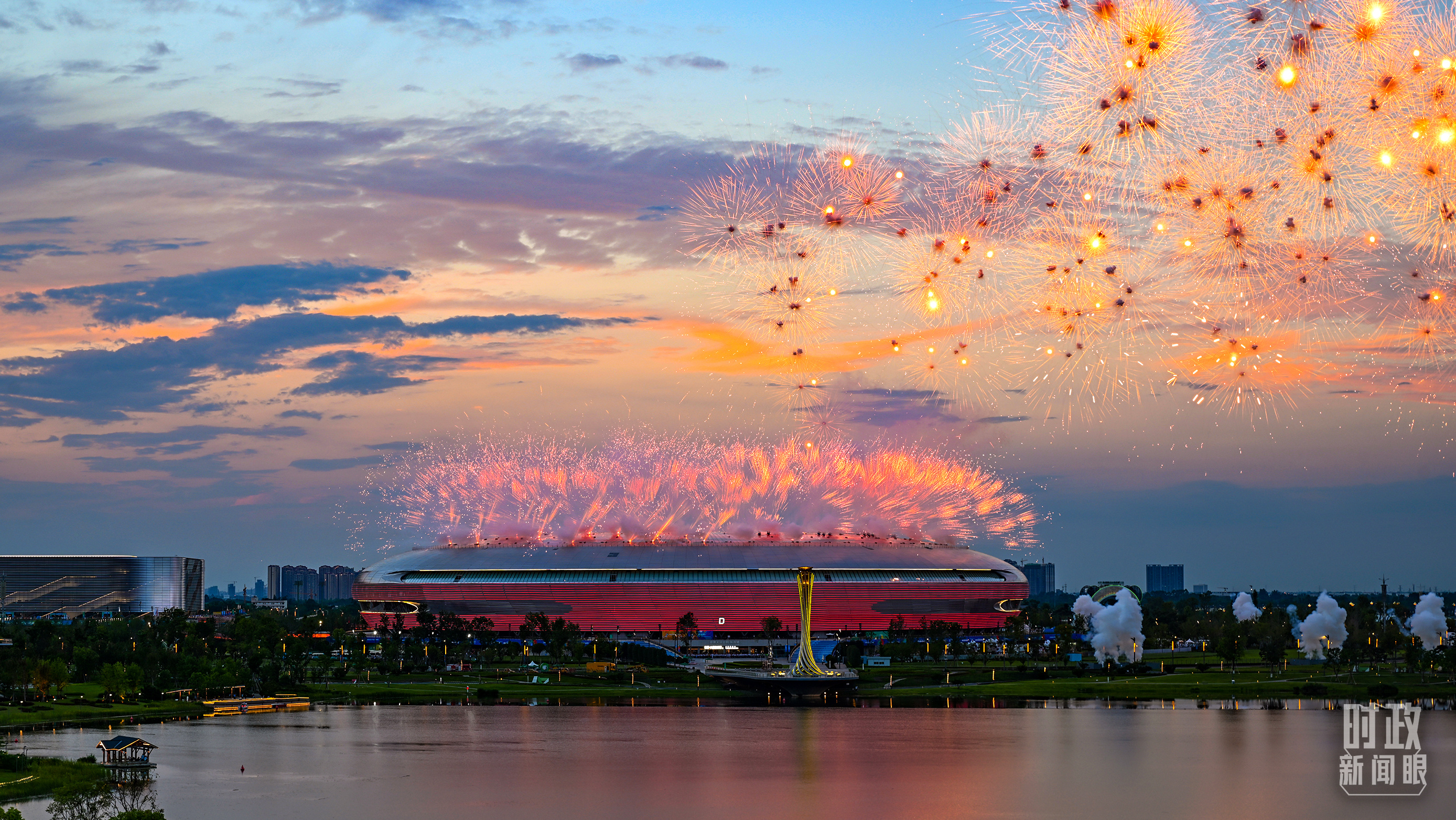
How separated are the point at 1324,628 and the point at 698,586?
74.1 meters

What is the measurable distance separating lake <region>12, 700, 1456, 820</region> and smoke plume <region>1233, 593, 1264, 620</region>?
73.4 m

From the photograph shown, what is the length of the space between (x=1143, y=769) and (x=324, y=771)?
1558 inches

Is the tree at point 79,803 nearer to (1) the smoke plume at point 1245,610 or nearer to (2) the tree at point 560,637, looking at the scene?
(2) the tree at point 560,637

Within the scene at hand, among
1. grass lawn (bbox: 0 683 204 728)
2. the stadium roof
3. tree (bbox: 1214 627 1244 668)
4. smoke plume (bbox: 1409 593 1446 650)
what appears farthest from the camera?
the stadium roof

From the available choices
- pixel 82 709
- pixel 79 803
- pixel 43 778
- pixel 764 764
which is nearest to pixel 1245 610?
pixel 764 764

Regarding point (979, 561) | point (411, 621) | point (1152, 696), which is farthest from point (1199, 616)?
point (411, 621)

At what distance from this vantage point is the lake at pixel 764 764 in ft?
196

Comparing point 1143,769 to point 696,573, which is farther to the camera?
point 696,573

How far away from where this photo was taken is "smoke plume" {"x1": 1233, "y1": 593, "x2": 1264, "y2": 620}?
167625mm

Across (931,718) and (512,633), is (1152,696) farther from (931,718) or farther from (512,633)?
(512,633)

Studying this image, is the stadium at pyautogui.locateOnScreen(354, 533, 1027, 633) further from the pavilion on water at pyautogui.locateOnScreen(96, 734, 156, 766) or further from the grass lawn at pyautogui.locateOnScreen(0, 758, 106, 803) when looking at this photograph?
the grass lawn at pyautogui.locateOnScreen(0, 758, 106, 803)

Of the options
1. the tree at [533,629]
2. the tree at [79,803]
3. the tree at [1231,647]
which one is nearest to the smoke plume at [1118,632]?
the tree at [1231,647]

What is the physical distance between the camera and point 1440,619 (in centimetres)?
12794

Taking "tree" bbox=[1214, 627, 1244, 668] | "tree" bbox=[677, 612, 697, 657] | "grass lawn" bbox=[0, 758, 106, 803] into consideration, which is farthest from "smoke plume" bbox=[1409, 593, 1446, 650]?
"grass lawn" bbox=[0, 758, 106, 803]
